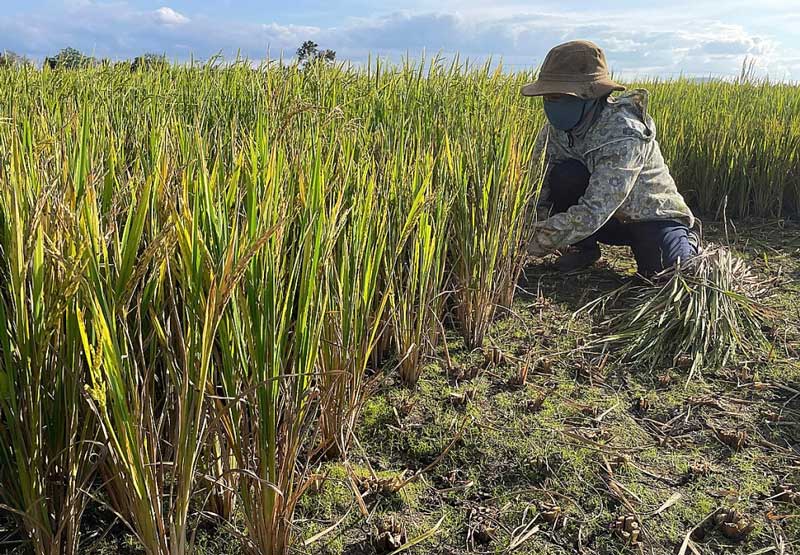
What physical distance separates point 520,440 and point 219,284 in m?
0.98

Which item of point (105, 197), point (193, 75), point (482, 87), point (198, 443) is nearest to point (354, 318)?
point (198, 443)

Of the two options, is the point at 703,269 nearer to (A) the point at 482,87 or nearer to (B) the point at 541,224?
(B) the point at 541,224

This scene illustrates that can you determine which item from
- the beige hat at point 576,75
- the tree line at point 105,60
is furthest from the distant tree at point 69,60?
the beige hat at point 576,75

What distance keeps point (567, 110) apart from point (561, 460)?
1.45 m

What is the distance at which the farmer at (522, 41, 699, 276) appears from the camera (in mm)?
2455

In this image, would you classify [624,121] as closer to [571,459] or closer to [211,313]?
[571,459]

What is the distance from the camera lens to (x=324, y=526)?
52.6 inches

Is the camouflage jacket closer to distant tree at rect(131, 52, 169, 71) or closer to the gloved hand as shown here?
the gloved hand

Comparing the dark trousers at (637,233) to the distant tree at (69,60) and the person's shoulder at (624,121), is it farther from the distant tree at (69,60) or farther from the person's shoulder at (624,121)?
the distant tree at (69,60)

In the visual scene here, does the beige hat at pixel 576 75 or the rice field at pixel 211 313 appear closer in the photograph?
the rice field at pixel 211 313

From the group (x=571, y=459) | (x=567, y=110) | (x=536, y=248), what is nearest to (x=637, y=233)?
(x=536, y=248)

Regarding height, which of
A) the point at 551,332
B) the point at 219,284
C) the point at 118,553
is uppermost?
the point at 219,284

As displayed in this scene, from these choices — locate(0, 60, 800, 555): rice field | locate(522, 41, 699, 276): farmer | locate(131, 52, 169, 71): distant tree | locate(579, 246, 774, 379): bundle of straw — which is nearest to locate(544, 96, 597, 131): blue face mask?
locate(522, 41, 699, 276): farmer

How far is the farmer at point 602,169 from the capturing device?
246cm
